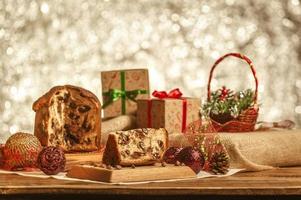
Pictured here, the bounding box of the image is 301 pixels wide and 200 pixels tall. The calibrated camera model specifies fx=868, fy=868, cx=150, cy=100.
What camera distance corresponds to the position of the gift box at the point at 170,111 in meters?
2.85

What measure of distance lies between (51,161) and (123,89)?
0.93 metres

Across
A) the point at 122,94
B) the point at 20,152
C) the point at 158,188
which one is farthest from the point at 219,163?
the point at 122,94

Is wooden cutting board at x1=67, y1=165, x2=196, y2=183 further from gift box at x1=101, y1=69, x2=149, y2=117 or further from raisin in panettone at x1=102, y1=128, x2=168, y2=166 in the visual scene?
gift box at x1=101, y1=69, x2=149, y2=117

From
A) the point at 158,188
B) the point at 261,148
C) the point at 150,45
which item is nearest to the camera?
the point at 158,188

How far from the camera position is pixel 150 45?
333 centimetres

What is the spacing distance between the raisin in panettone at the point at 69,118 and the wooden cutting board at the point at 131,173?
488 millimetres

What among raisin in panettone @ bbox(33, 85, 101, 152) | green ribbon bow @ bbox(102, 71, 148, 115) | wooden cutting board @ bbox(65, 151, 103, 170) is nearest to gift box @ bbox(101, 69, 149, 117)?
green ribbon bow @ bbox(102, 71, 148, 115)

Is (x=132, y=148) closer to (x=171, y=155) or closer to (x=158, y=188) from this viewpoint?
(x=171, y=155)

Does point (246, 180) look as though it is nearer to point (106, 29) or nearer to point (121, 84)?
point (121, 84)

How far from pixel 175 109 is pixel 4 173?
2.48ft

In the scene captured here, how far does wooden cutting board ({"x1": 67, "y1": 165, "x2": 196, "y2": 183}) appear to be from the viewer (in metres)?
2.09
